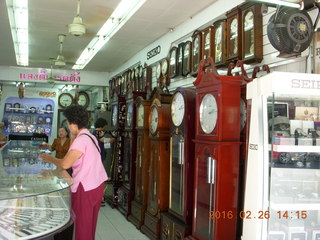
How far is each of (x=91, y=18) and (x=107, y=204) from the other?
375 centimetres

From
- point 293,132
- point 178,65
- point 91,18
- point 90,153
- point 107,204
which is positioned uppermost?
point 91,18

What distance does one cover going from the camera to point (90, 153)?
3268 millimetres

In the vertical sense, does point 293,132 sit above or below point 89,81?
below

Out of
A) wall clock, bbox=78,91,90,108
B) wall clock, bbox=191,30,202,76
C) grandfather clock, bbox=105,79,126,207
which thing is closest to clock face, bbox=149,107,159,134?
wall clock, bbox=191,30,202,76

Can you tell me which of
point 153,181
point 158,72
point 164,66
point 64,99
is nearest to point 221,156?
point 153,181

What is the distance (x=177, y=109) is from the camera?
412 centimetres

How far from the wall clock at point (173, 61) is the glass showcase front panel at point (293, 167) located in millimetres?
3518

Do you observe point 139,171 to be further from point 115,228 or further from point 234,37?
point 234,37

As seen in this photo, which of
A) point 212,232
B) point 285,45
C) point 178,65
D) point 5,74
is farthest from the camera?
point 5,74

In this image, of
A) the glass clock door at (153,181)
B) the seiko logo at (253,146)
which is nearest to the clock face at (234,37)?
the glass clock door at (153,181)

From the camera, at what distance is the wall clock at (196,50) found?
4887 mm

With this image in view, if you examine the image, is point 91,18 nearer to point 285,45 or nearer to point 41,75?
point 285,45

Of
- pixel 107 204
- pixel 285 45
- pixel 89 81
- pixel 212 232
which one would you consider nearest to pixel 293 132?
pixel 285 45

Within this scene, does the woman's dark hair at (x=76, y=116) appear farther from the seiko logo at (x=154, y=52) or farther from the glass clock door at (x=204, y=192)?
the seiko logo at (x=154, y=52)
